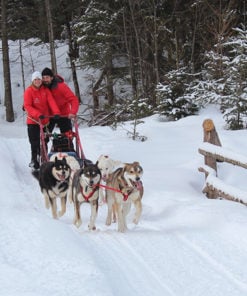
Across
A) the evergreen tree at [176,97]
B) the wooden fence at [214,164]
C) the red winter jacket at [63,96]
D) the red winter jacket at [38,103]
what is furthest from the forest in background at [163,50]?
the red winter jacket at [38,103]

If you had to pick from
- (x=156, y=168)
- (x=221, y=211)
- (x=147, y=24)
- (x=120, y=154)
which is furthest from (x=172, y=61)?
(x=221, y=211)

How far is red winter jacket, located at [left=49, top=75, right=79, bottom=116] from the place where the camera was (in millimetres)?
8070

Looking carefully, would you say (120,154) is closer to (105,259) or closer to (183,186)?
(183,186)

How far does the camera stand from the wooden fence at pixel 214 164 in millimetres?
6293

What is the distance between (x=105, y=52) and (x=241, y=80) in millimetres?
8387

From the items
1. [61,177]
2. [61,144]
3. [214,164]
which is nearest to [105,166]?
[61,177]

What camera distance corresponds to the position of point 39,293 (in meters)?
3.35

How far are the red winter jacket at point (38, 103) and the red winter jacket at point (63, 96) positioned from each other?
0.57 ft

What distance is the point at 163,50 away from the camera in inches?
741

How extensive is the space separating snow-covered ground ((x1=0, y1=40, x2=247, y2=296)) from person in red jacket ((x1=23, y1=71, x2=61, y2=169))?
26.1 inches

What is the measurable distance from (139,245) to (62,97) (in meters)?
4.09

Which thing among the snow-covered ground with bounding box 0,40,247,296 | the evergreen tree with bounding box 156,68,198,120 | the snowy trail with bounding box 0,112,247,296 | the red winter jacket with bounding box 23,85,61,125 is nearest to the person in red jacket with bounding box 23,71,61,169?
the red winter jacket with bounding box 23,85,61,125

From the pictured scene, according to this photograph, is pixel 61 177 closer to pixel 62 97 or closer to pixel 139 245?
pixel 139 245

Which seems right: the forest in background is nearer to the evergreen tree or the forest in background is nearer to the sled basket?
the evergreen tree
